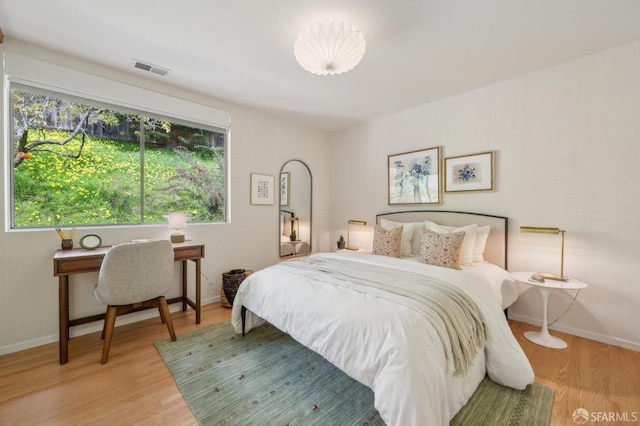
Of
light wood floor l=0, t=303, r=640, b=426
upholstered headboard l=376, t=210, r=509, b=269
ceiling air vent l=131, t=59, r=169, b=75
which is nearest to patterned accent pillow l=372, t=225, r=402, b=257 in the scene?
upholstered headboard l=376, t=210, r=509, b=269

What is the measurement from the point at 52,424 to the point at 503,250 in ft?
12.5

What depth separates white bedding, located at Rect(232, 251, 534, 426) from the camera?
117 centimetres

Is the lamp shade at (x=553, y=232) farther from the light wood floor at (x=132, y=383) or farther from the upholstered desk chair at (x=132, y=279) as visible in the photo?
the upholstered desk chair at (x=132, y=279)

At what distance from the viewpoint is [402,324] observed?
1.33m

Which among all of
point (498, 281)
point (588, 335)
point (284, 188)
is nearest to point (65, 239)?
point (284, 188)

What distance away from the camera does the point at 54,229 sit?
2332 millimetres

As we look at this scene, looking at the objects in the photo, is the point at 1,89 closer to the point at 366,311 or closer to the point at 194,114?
the point at 194,114

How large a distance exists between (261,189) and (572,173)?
11.5 feet

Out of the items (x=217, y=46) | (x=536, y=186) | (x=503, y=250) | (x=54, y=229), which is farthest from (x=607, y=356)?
(x=54, y=229)

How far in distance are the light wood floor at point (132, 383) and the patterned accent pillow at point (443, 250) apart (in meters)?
0.94

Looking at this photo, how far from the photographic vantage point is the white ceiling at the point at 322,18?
5.86ft

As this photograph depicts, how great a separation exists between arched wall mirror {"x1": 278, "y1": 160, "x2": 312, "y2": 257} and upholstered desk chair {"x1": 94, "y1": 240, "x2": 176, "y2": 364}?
1.97 metres

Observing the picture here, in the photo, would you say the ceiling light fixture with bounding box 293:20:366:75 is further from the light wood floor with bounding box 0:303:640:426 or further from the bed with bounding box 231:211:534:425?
the light wood floor with bounding box 0:303:640:426

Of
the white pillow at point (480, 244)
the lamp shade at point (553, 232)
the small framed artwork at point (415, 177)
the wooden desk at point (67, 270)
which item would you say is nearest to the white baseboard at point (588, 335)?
the lamp shade at point (553, 232)
